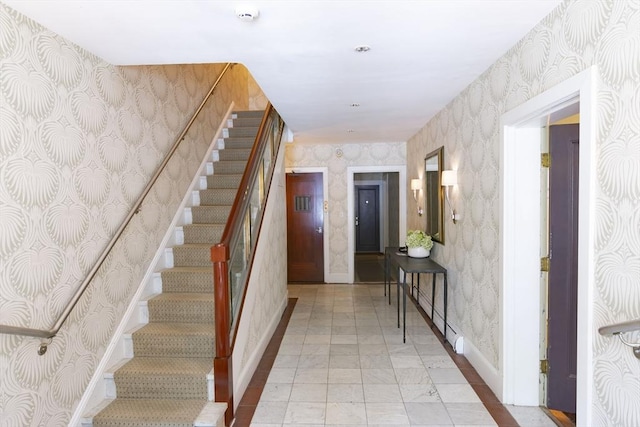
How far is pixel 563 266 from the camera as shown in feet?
8.23

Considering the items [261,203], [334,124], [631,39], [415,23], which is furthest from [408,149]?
[631,39]

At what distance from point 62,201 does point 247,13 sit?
155 centimetres

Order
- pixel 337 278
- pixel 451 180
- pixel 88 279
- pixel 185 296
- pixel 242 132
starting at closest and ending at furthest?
pixel 88 279, pixel 185 296, pixel 451 180, pixel 242 132, pixel 337 278

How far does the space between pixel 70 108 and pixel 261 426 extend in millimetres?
2418

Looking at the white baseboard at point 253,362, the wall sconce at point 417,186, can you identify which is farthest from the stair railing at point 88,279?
the wall sconce at point 417,186

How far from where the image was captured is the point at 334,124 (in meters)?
4.86

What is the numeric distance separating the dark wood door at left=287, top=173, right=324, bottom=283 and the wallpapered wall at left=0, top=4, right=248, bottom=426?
367 centimetres

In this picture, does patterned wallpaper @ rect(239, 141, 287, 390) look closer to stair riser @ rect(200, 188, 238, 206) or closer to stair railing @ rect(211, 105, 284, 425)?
stair railing @ rect(211, 105, 284, 425)

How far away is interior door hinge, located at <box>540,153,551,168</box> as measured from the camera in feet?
8.35

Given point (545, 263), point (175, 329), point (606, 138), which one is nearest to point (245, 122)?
point (175, 329)

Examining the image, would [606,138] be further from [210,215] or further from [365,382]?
[210,215]

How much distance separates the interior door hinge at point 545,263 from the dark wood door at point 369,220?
8.02 metres

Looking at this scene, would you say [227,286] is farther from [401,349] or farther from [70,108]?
[401,349]

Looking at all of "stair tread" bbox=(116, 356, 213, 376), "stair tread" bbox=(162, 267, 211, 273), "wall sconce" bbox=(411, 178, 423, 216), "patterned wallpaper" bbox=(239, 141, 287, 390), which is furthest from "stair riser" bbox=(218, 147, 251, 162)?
"stair tread" bbox=(116, 356, 213, 376)
